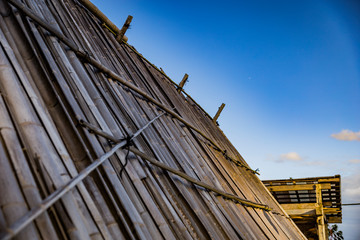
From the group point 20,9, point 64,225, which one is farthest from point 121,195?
point 20,9

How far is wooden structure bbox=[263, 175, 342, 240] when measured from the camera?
8.38 metres

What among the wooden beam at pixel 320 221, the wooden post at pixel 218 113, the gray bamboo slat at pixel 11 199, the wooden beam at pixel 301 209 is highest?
the wooden post at pixel 218 113

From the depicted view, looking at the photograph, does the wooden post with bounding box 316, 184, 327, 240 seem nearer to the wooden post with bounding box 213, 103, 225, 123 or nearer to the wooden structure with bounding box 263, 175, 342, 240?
the wooden structure with bounding box 263, 175, 342, 240

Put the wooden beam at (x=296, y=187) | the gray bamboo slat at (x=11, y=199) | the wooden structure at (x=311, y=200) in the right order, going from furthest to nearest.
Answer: the wooden beam at (x=296, y=187)
the wooden structure at (x=311, y=200)
the gray bamboo slat at (x=11, y=199)

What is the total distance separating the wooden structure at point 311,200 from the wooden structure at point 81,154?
6137mm

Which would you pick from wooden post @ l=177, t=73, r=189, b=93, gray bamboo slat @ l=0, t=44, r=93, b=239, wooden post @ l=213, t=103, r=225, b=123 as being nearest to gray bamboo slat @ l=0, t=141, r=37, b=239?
gray bamboo slat @ l=0, t=44, r=93, b=239

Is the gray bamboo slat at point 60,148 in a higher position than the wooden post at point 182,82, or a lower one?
lower

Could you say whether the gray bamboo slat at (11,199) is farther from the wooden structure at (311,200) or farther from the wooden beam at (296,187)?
the wooden beam at (296,187)

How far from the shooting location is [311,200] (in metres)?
11.3

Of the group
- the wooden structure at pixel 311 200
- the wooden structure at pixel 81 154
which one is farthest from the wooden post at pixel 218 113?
the wooden structure at pixel 81 154

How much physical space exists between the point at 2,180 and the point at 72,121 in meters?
0.66

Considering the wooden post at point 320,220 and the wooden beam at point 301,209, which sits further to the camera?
the wooden beam at point 301,209

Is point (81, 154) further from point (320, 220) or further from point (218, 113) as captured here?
point (320, 220)

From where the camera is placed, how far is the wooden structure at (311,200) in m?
8.38
